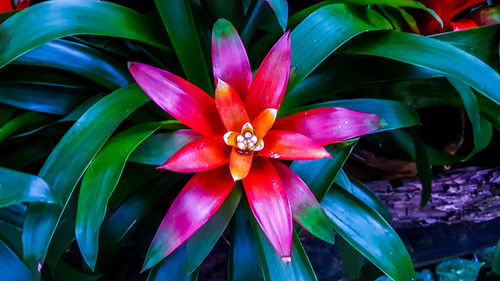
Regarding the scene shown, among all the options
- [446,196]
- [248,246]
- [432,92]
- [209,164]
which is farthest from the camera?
[446,196]

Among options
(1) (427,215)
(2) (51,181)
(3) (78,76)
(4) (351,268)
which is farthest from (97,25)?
(1) (427,215)

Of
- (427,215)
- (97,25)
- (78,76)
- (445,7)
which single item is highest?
(445,7)

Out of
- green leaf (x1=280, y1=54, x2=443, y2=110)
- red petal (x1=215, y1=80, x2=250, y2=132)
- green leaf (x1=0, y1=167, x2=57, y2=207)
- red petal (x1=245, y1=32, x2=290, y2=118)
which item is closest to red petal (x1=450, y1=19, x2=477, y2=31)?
green leaf (x1=280, y1=54, x2=443, y2=110)

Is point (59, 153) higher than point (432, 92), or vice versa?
point (432, 92)

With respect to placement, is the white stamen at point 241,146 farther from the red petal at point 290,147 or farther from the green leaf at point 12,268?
the green leaf at point 12,268

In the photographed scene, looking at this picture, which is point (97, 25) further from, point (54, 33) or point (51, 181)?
point (51, 181)

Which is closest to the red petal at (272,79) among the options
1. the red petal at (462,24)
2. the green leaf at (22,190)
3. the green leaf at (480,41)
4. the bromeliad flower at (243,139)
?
the bromeliad flower at (243,139)
